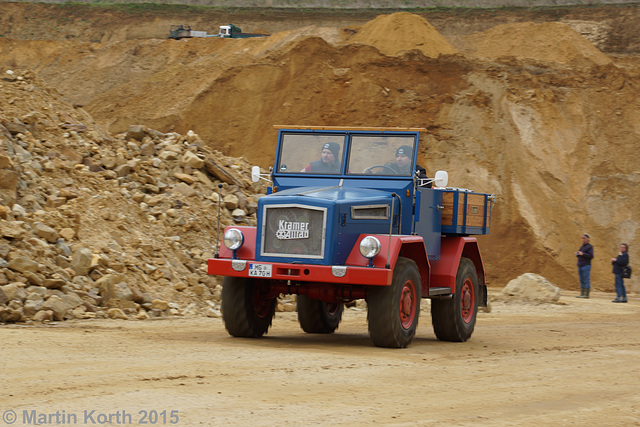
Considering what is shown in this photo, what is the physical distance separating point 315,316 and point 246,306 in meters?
2.22

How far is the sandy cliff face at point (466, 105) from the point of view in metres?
30.6

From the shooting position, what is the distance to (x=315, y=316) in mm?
13305

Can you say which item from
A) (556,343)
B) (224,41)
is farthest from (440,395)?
(224,41)

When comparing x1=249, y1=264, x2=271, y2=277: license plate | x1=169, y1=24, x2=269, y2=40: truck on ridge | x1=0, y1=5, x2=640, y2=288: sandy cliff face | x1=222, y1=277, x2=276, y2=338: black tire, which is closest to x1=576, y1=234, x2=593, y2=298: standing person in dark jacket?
x1=0, y1=5, x2=640, y2=288: sandy cliff face

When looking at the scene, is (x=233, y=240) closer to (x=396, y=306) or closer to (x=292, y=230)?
(x=292, y=230)

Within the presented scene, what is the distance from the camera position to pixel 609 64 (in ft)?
122

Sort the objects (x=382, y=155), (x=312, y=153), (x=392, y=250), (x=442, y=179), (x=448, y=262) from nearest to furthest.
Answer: (x=392, y=250)
(x=442, y=179)
(x=382, y=155)
(x=312, y=153)
(x=448, y=262)

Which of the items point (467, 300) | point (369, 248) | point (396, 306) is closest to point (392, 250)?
point (369, 248)

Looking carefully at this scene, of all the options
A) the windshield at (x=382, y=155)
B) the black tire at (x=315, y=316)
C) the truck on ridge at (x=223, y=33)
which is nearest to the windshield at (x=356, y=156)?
the windshield at (x=382, y=155)

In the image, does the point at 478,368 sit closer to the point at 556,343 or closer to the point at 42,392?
the point at 556,343

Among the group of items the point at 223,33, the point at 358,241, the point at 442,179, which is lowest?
the point at 358,241

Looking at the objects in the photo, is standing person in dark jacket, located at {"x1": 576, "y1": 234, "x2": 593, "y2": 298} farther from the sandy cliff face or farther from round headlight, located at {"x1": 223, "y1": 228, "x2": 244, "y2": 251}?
round headlight, located at {"x1": 223, "y1": 228, "x2": 244, "y2": 251}

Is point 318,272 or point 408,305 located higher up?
point 318,272

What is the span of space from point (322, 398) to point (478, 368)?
9.30 feet
